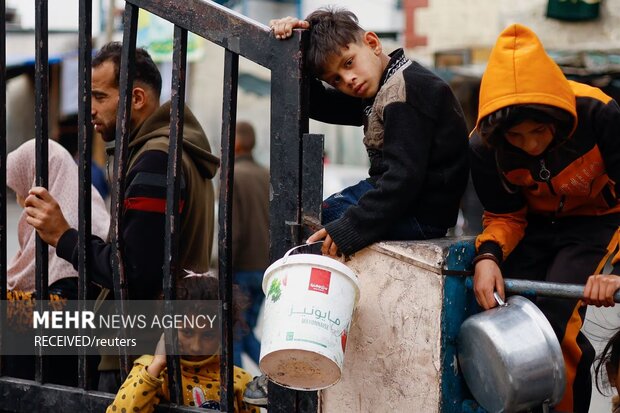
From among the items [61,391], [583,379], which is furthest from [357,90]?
[61,391]

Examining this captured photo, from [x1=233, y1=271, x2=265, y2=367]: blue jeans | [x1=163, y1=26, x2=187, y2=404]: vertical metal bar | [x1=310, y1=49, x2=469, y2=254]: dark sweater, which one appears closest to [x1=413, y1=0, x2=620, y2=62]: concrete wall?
[x1=233, y1=271, x2=265, y2=367]: blue jeans

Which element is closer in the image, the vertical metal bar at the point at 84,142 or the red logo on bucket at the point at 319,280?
the red logo on bucket at the point at 319,280

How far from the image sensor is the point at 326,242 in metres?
2.49

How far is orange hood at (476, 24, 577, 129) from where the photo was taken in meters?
2.44

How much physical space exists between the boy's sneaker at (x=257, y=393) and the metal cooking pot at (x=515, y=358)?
25.4 inches

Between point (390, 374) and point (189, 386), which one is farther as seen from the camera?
point (189, 386)

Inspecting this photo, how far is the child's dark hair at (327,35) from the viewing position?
8.75 ft

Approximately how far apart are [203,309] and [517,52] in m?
1.28

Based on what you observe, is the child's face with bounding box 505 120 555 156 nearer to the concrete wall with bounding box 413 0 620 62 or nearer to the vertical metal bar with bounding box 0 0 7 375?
the vertical metal bar with bounding box 0 0 7 375

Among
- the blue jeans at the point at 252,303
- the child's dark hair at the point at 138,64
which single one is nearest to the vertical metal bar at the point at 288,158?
the child's dark hair at the point at 138,64

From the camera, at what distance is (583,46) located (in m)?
13.2

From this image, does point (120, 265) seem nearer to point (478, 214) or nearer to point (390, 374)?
point (390, 374)

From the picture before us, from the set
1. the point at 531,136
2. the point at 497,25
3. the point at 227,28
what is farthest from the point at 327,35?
the point at 497,25

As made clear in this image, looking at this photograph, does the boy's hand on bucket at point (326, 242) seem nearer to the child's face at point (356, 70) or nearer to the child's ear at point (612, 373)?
the child's face at point (356, 70)
